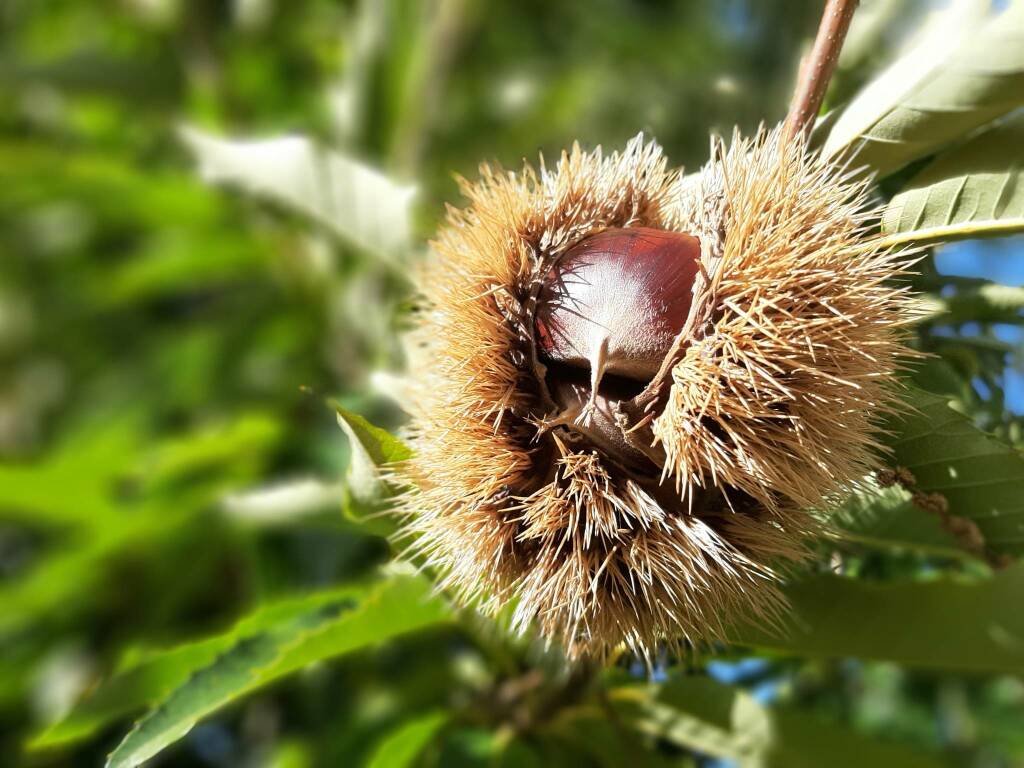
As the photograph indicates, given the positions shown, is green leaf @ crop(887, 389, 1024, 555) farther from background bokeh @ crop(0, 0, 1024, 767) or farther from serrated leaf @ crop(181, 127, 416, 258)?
serrated leaf @ crop(181, 127, 416, 258)

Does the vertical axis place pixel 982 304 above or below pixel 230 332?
above

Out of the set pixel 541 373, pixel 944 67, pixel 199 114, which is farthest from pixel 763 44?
pixel 541 373

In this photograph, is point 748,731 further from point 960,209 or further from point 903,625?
point 960,209

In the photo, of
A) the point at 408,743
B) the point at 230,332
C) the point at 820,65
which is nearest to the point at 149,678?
the point at 408,743

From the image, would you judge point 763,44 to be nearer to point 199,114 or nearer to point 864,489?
point 199,114

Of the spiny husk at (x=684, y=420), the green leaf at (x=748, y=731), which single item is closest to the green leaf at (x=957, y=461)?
the spiny husk at (x=684, y=420)
